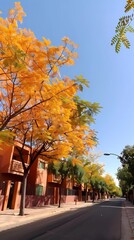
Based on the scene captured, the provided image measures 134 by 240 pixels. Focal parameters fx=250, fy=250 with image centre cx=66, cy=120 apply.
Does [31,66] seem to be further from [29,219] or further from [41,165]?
[41,165]

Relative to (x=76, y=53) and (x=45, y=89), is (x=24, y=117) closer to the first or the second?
(x=45, y=89)

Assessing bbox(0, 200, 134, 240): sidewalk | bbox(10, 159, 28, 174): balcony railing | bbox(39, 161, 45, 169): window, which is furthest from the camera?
bbox(39, 161, 45, 169): window

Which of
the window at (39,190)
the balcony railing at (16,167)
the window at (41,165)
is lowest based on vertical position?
the window at (39,190)

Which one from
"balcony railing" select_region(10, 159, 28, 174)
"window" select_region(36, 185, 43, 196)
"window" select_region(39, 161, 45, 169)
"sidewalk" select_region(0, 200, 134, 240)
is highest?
"window" select_region(39, 161, 45, 169)

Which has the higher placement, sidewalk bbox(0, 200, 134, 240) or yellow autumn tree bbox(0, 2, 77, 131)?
yellow autumn tree bbox(0, 2, 77, 131)

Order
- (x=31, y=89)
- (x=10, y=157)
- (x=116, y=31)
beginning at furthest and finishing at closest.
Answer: (x=10, y=157) < (x=31, y=89) < (x=116, y=31)

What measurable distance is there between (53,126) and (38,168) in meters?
18.9

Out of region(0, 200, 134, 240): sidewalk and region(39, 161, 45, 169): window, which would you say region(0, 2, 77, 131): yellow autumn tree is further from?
region(39, 161, 45, 169): window

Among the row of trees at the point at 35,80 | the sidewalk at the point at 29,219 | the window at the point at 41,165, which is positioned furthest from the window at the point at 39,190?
the row of trees at the point at 35,80

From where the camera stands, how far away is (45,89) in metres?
11.2

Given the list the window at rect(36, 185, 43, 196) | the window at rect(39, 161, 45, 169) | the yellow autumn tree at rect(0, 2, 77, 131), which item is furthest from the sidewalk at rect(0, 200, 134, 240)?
the window at rect(39, 161, 45, 169)

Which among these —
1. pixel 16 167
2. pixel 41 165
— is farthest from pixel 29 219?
pixel 41 165

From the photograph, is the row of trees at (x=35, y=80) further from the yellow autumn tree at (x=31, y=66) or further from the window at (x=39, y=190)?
the window at (x=39, y=190)

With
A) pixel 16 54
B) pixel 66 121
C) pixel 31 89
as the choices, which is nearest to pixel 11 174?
pixel 66 121
